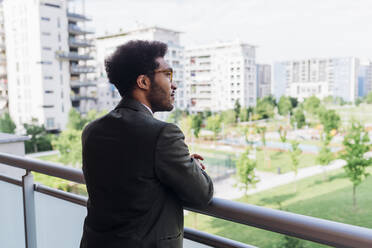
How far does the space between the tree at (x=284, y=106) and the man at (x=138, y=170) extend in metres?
21.6

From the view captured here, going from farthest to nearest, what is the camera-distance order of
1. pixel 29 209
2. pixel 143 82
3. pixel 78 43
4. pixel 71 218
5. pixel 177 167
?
1. pixel 78 43
2. pixel 29 209
3. pixel 71 218
4. pixel 143 82
5. pixel 177 167

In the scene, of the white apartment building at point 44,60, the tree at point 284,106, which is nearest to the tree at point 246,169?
the white apartment building at point 44,60

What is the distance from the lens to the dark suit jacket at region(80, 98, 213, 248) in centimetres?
59

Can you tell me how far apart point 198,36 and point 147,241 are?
19362 millimetres

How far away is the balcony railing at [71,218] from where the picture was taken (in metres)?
0.50

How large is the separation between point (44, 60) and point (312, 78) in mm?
15446

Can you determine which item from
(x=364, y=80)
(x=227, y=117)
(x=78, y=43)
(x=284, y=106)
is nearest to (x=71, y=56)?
(x=78, y=43)

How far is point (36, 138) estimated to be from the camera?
15.5 meters

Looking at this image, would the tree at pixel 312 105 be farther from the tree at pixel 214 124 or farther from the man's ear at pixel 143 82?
the man's ear at pixel 143 82

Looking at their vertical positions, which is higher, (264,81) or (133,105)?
(264,81)

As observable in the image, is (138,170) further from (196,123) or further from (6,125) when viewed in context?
(196,123)

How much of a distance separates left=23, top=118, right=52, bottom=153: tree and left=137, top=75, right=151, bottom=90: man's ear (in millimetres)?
15073

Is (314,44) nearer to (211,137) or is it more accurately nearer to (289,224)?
(211,137)

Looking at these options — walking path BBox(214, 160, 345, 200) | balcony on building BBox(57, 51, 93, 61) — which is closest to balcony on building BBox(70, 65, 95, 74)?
balcony on building BBox(57, 51, 93, 61)
